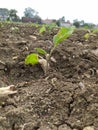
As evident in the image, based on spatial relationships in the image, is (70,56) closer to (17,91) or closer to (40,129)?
(17,91)

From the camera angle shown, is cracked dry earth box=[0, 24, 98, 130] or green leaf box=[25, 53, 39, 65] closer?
cracked dry earth box=[0, 24, 98, 130]

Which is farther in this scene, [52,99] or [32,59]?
[32,59]

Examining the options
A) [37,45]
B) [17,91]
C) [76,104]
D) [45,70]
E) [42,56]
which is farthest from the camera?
[37,45]

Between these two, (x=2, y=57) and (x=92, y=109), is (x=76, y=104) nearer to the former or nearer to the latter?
(x=92, y=109)

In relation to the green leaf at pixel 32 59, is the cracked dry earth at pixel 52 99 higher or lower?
lower

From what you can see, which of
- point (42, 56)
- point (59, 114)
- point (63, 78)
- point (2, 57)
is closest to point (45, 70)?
point (63, 78)

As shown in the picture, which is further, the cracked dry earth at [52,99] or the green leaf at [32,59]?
the green leaf at [32,59]

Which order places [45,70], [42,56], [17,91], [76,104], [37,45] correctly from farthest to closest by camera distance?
[37,45], [42,56], [45,70], [17,91], [76,104]

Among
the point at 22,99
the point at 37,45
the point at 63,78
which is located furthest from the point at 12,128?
the point at 37,45

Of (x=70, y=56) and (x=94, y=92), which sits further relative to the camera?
(x=70, y=56)

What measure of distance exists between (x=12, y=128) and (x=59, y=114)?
0.72 feet

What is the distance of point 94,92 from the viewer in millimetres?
1404

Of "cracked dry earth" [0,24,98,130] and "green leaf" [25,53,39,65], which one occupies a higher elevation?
Result: "green leaf" [25,53,39,65]

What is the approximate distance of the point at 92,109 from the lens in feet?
4.15
